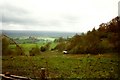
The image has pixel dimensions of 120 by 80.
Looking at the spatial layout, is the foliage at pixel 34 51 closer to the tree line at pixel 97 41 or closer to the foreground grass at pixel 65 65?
the foreground grass at pixel 65 65

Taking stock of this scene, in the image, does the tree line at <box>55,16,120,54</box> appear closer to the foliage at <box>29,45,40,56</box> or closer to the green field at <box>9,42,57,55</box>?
the green field at <box>9,42,57,55</box>

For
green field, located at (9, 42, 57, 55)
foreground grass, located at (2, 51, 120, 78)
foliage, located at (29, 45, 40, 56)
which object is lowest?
foreground grass, located at (2, 51, 120, 78)

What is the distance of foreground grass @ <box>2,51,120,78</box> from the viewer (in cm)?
404

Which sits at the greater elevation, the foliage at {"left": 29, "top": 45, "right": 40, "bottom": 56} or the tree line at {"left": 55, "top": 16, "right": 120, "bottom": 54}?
the tree line at {"left": 55, "top": 16, "right": 120, "bottom": 54}

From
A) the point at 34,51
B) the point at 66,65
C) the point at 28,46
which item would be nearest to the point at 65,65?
the point at 66,65

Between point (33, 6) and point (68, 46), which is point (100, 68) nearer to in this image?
point (68, 46)

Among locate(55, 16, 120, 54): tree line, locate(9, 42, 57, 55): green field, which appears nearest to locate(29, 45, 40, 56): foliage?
locate(9, 42, 57, 55): green field

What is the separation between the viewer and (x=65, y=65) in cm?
410

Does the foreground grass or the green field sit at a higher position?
the green field

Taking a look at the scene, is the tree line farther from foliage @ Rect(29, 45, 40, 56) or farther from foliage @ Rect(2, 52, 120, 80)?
foliage @ Rect(29, 45, 40, 56)

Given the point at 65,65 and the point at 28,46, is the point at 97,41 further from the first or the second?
the point at 28,46

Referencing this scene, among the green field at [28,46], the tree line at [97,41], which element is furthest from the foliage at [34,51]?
the tree line at [97,41]

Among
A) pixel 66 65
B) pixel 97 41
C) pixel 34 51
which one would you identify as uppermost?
pixel 97 41

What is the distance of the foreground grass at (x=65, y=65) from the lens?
13.3 feet
